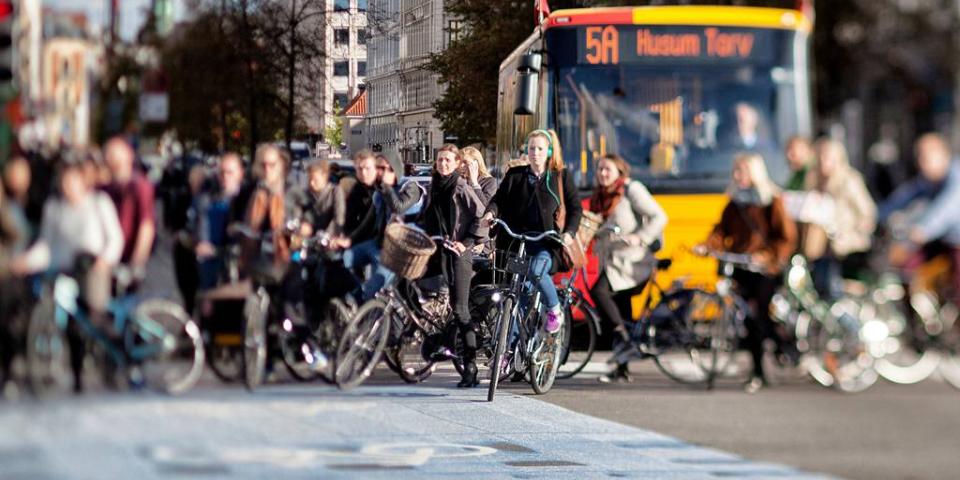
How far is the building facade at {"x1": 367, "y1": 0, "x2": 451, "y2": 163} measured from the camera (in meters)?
2.40

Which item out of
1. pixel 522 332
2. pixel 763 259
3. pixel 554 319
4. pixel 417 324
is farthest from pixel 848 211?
pixel 522 332

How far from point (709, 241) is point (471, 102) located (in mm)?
1005

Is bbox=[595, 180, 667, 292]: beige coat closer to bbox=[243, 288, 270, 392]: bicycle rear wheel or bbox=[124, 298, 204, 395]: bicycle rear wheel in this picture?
bbox=[243, 288, 270, 392]: bicycle rear wheel

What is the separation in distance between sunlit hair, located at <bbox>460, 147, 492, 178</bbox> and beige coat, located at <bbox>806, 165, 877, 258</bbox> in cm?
102

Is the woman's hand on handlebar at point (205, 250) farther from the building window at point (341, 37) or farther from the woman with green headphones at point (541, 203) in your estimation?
the woman with green headphones at point (541, 203)

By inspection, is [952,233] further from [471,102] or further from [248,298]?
[471,102]

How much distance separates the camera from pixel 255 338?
70.2 inches

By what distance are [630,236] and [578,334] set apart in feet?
1.52

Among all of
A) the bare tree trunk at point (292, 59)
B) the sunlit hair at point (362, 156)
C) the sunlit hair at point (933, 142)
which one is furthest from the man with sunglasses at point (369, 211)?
the sunlit hair at point (933, 142)

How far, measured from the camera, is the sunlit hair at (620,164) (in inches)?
87.2

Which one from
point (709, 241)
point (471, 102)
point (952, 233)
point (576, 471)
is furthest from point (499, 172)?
point (576, 471)

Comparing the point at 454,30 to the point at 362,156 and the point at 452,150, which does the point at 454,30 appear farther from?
the point at 362,156

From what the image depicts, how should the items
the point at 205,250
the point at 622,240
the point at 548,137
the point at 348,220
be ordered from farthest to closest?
the point at 548,137
the point at 622,240
the point at 348,220
the point at 205,250

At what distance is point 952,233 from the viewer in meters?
1.60
